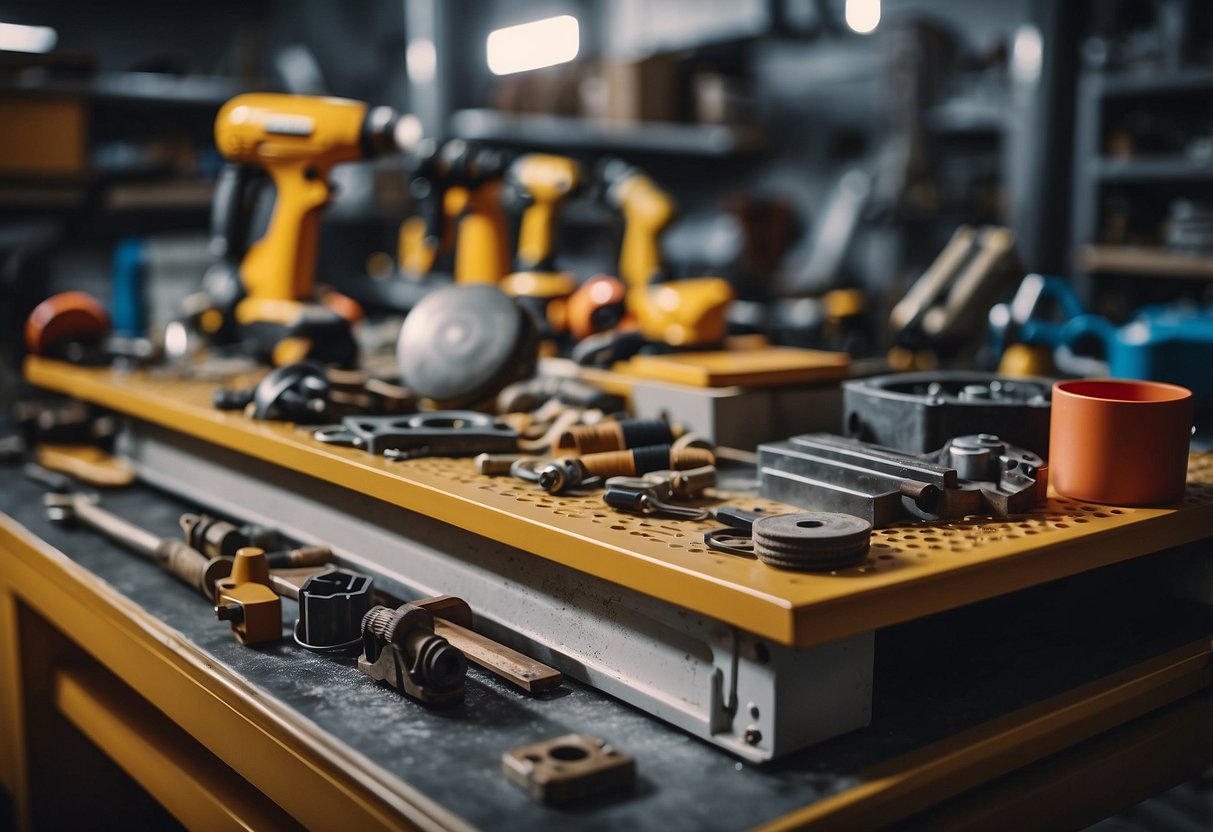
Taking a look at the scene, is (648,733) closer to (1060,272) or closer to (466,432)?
(466,432)

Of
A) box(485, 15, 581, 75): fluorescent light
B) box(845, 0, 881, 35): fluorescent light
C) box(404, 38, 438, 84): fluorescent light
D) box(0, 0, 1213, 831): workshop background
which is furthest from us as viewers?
box(485, 15, 581, 75): fluorescent light

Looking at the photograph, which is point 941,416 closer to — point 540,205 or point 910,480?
point 910,480

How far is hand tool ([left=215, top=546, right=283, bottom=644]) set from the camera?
1052 mm

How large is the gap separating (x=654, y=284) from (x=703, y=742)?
4.31 ft

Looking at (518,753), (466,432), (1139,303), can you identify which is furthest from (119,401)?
(1139,303)

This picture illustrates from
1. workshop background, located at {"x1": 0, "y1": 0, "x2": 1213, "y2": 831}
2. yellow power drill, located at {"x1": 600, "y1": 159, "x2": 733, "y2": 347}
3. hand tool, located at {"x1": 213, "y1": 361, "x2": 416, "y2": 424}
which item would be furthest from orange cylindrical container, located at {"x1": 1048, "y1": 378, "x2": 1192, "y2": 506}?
workshop background, located at {"x1": 0, "y1": 0, "x2": 1213, "y2": 831}

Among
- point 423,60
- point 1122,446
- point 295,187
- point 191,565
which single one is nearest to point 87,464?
point 295,187

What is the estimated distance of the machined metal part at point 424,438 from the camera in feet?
3.99

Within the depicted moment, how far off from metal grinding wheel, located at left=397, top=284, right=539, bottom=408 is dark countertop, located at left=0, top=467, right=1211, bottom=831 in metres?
0.36

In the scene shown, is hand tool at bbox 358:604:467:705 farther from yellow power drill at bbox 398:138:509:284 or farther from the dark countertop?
yellow power drill at bbox 398:138:509:284

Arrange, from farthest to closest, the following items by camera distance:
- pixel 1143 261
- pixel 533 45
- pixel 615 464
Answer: pixel 533 45 < pixel 1143 261 < pixel 615 464

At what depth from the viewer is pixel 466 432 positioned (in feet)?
4.03

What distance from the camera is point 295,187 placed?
190cm

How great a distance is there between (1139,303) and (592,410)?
8.96ft
